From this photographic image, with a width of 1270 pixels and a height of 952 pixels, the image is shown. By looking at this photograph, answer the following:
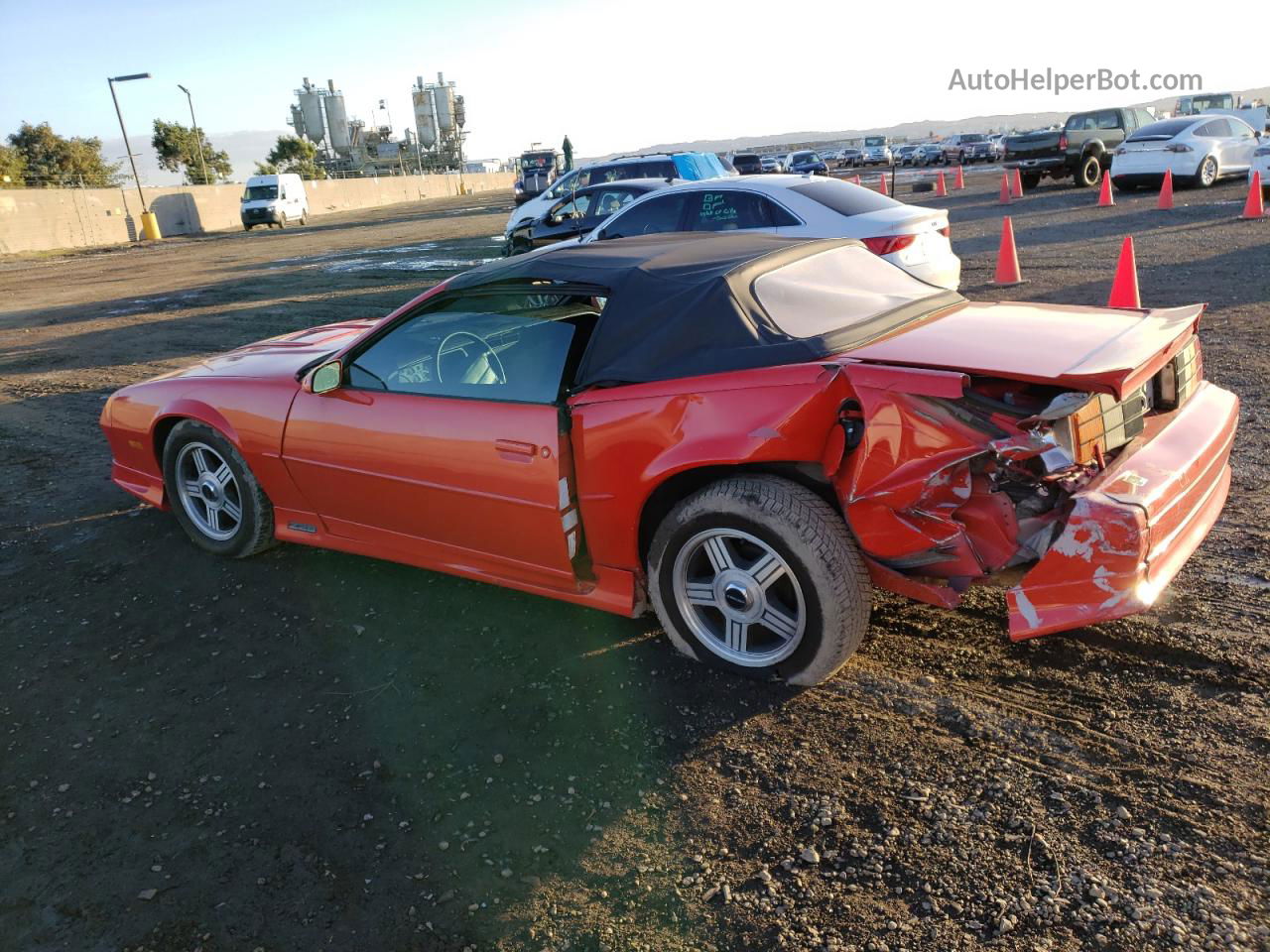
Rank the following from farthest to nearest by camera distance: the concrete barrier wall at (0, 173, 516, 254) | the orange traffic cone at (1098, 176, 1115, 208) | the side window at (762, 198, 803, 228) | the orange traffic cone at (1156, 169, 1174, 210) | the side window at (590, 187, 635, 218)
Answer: the concrete barrier wall at (0, 173, 516, 254) → the orange traffic cone at (1098, 176, 1115, 208) → the orange traffic cone at (1156, 169, 1174, 210) → the side window at (590, 187, 635, 218) → the side window at (762, 198, 803, 228)

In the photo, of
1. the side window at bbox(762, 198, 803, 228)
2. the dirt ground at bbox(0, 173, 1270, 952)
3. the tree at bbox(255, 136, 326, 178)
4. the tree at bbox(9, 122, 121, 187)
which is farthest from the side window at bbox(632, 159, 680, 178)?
the tree at bbox(255, 136, 326, 178)

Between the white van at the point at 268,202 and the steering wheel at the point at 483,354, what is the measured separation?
1544 inches

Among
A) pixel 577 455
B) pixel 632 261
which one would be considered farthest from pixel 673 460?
pixel 632 261

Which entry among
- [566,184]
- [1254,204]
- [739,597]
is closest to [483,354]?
[739,597]

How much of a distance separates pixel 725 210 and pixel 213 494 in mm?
5624

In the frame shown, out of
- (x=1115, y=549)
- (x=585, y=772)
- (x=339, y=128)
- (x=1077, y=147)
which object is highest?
(x=339, y=128)

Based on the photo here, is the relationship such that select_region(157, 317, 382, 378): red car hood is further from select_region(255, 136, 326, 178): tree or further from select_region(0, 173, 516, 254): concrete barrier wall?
select_region(255, 136, 326, 178): tree

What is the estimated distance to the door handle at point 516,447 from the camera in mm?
3441

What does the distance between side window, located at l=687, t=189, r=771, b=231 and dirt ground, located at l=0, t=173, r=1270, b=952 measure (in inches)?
191

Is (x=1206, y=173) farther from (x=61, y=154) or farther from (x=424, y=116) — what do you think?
(x=424, y=116)

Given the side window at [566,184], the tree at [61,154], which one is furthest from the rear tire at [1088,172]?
the tree at [61,154]

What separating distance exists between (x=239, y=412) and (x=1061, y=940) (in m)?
4.04

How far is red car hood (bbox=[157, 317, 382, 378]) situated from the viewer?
4.57 meters

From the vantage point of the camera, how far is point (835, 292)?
369cm
